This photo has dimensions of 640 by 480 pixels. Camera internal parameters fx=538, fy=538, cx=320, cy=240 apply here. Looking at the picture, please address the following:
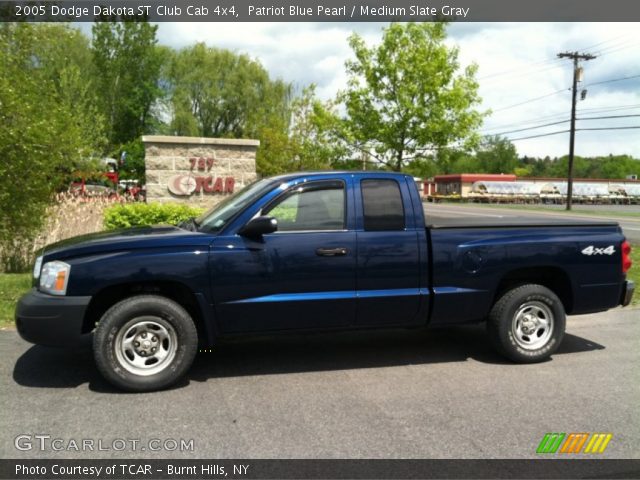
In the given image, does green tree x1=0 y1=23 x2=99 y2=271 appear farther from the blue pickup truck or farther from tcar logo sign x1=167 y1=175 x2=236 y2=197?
the blue pickup truck

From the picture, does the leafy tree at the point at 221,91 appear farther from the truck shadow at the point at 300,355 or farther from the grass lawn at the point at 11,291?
the truck shadow at the point at 300,355

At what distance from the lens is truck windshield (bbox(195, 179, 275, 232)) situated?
15.8 ft

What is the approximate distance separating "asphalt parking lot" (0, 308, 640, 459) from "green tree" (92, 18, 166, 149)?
37198 mm

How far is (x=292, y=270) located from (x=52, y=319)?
1.96 meters

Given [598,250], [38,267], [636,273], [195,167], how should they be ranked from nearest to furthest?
[38,267] → [598,250] → [636,273] → [195,167]

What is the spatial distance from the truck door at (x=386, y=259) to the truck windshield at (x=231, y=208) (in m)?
0.91

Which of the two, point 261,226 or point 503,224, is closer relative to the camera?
point 261,226

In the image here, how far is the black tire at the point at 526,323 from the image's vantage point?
5238mm

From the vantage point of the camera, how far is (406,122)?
52.3 feet

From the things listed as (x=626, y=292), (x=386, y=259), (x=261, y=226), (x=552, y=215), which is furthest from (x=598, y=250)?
(x=552, y=215)

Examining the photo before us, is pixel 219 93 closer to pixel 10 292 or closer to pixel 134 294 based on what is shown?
pixel 10 292

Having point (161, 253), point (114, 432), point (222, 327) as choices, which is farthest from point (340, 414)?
point (161, 253)

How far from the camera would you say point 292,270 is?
4.66m

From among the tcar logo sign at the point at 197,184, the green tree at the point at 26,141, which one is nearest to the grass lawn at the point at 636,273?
the tcar logo sign at the point at 197,184
